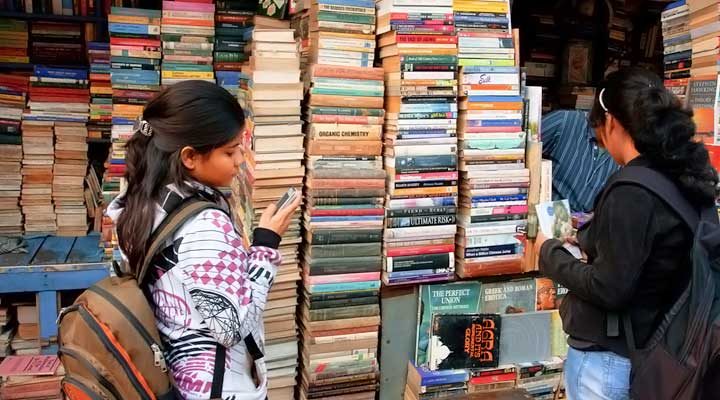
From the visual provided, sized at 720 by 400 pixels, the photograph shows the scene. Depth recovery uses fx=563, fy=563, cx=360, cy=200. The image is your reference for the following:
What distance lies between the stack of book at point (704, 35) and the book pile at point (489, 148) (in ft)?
2.39

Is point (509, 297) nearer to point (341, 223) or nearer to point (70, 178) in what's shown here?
point (341, 223)

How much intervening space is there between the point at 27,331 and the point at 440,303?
2707mm

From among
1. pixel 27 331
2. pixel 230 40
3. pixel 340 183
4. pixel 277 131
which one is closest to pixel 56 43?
pixel 230 40

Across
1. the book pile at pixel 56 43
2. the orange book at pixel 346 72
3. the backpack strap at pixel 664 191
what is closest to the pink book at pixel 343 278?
the orange book at pixel 346 72

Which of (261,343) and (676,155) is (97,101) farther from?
(676,155)

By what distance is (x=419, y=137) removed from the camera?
2.46 meters

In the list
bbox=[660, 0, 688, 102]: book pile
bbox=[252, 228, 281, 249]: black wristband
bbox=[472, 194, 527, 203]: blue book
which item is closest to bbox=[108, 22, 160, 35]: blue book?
bbox=[472, 194, 527, 203]: blue book

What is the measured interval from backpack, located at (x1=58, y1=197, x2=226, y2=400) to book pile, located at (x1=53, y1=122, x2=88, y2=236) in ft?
11.1

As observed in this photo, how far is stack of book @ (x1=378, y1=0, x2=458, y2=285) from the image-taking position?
95.0 inches

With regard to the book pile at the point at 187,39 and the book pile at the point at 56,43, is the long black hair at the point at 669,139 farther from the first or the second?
the book pile at the point at 56,43

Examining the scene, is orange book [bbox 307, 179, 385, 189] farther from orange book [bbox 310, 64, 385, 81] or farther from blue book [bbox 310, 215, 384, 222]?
orange book [bbox 310, 64, 385, 81]

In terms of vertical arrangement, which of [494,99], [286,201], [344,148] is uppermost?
[494,99]

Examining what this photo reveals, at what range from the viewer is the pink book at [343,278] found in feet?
8.02

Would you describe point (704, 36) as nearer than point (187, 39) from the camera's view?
Yes
